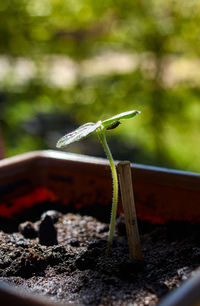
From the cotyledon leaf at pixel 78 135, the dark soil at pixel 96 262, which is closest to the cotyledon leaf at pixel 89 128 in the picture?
the cotyledon leaf at pixel 78 135

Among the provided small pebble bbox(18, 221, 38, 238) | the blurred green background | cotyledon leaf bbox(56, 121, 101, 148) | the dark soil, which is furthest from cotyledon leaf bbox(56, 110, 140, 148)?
the blurred green background

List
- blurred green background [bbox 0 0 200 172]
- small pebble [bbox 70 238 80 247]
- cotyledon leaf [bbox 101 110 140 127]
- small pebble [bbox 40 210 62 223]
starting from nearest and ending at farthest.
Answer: cotyledon leaf [bbox 101 110 140 127]
small pebble [bbox 70 238 80 247]
small pebble [bbox 40 210 62 223]
blurred green background [bbox 0 0 200 172]

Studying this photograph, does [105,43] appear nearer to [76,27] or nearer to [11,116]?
[76,27]

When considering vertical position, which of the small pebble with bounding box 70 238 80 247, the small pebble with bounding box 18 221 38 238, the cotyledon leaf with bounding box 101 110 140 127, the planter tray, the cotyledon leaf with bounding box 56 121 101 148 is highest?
the cotyledon leaf with bounding box 101 110 140 127

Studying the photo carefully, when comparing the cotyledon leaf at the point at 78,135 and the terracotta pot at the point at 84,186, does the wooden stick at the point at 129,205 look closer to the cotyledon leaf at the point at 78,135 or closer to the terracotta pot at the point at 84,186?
the cotyledon leaf at the point at 78,135

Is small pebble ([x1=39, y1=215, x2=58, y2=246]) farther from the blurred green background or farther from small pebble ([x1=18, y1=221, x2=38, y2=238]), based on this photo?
the blurred green background

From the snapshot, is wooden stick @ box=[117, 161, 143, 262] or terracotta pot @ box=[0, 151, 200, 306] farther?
terracotta pot @ box=[0, 151, 200, 306]
